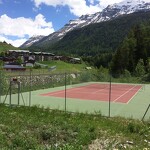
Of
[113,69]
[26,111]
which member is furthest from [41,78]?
[113,69]

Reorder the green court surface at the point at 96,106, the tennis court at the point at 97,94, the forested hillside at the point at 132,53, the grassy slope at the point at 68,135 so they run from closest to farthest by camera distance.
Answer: the grassy slope at the point at 68,135
the green court surface at the point at 96,106
the tennis court at the point at 97,94
the forested hillside at the point at 132,53

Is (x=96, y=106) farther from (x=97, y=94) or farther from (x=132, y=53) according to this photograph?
(x=132, y=53)

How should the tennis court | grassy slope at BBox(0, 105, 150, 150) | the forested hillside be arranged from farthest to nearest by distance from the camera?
1. the forested hillside
2. the tennis court
3. grassy slope at BBox(0, 105, 150, 150)

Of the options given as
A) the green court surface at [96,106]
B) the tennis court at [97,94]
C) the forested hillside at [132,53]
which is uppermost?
the forested hillside at [132,53]

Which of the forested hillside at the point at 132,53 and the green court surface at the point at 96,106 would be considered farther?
the forested hillside at the point at 132,53

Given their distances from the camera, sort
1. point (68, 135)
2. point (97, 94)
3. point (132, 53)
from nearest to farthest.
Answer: point (68, 135) → point (97, 94) → point (132, 53)

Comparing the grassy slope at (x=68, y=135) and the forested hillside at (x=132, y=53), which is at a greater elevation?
the forested hillside at (x=132, y=53)

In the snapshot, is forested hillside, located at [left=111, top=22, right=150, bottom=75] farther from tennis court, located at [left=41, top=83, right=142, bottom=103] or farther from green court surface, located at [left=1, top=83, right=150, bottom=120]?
green court surface, located at [left=1, top=83, right=150, bottom=120]

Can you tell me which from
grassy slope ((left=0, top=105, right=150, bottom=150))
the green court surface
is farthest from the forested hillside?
grassy slope ((left=0, top=105, right=150, bottom=150))

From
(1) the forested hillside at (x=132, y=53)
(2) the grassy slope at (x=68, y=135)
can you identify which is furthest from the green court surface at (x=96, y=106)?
(1) the forested hillside at (x=132, y=53)

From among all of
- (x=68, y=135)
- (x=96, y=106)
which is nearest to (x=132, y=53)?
(x=96, y=106)

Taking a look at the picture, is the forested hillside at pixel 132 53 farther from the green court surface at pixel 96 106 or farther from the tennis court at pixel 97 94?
the green court surface at pixel 96 106

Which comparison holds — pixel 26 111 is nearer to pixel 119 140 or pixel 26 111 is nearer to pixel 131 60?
pixel 119 140

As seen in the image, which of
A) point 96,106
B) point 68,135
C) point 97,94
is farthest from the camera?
point 97,94
